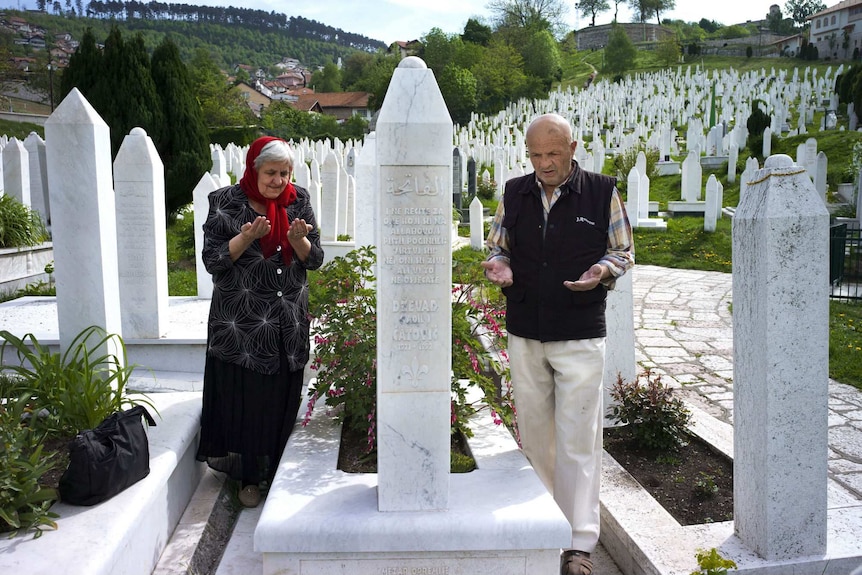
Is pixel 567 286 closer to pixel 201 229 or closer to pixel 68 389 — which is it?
pixel 68 389

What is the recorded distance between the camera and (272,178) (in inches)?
141

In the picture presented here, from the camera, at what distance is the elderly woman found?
3.61 m

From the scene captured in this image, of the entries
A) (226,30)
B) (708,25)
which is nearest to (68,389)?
(708,25)

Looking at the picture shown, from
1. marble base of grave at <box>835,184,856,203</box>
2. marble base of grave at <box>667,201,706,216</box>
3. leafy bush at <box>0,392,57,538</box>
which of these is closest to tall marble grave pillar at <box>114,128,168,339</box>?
leafy bush at <box>0,392,57,538</box>

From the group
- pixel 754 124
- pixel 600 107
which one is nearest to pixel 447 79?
pixel 600 107

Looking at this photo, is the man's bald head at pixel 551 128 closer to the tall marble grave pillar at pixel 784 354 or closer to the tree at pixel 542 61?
A: the tall marble grave pillar at pixel 784 354

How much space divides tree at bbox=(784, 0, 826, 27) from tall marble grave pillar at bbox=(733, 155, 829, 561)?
111 m

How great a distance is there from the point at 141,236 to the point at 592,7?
116 m

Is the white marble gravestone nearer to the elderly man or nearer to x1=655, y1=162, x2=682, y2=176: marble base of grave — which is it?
the elderly man

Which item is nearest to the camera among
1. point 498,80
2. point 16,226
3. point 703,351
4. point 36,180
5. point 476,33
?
point 703,351

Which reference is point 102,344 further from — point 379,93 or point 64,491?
point 379,93

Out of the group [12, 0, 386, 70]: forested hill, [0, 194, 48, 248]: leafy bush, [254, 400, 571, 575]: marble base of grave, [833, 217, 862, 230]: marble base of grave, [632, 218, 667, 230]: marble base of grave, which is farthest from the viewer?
[12, 0, 386, 70]: forested hill

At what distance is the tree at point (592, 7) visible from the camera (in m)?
109

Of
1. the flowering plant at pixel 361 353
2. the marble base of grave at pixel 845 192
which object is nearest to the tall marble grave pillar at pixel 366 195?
the flowering plant at pixel 361 353
